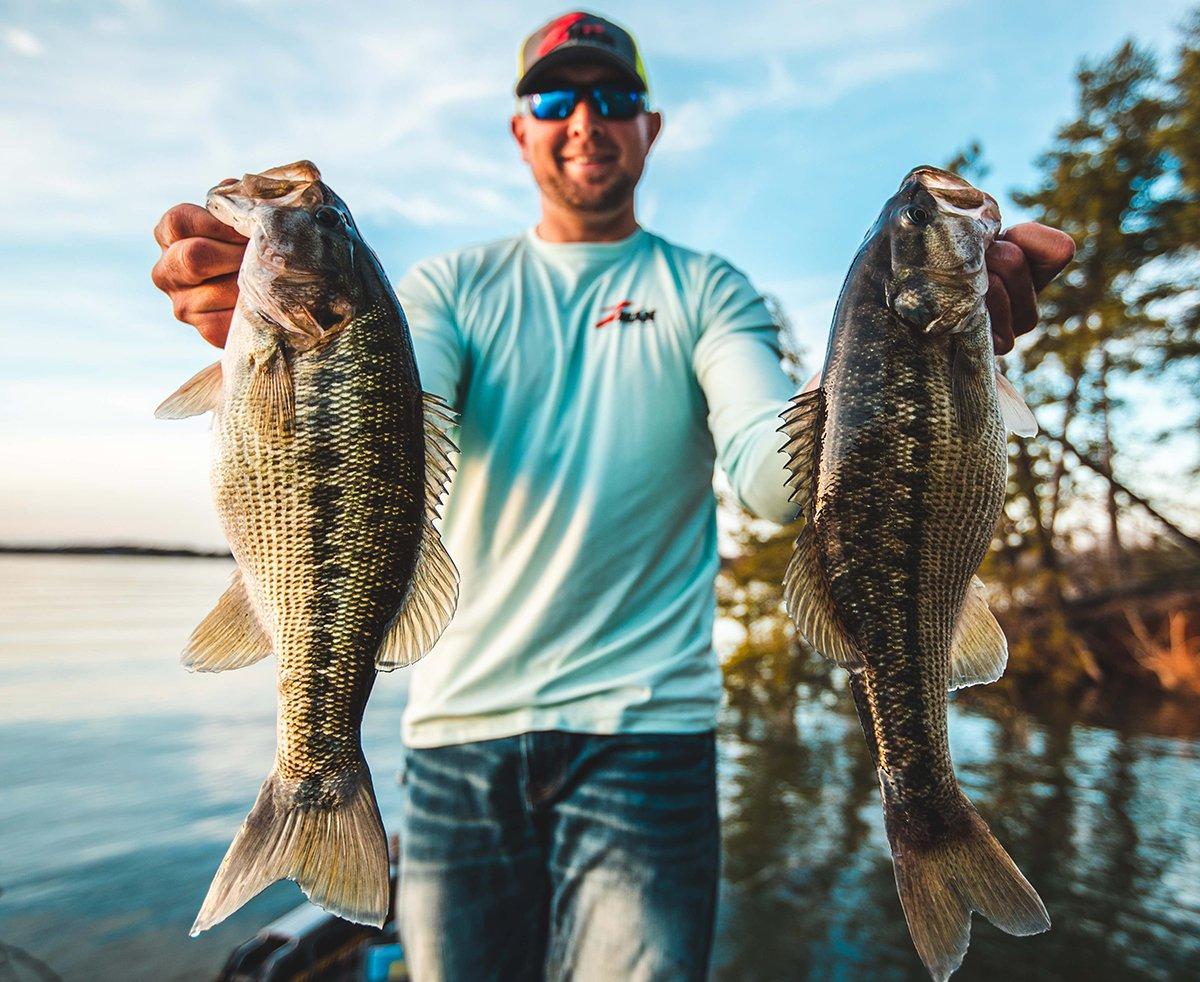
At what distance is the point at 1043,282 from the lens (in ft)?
6.88

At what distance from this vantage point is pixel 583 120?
3318 millimetres

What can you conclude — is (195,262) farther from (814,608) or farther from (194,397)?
(814,608)

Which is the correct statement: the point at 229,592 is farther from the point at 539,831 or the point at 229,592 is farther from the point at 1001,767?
the point at 1001,767

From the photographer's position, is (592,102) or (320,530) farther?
(592,102)

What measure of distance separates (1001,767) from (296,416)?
58.0ft

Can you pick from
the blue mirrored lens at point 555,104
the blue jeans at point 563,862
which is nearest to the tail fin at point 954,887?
the blue jeans at point 563,862

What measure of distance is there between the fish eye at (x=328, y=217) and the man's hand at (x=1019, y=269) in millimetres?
1545

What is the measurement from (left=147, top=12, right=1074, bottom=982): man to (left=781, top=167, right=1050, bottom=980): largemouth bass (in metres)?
0.67

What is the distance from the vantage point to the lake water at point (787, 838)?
10023 millimetres

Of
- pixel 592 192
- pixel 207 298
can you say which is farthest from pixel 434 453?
pixel 592 192

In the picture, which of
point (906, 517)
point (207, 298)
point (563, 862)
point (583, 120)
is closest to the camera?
point (906, 517)

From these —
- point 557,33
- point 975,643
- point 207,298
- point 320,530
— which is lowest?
point 975,643

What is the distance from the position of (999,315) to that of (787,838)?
12.5 m

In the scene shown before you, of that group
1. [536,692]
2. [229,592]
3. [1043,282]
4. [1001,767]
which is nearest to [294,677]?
[229,592]
